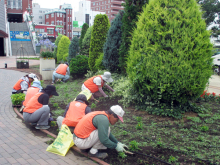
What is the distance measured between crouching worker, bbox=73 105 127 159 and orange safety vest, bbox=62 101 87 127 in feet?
1.84

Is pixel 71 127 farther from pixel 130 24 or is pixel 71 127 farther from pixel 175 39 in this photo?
pixel 130 24

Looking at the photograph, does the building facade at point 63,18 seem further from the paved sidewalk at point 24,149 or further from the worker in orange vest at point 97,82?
the paved sidewalk at point 24,149

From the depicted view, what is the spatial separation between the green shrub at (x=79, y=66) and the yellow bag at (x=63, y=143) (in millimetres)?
7658

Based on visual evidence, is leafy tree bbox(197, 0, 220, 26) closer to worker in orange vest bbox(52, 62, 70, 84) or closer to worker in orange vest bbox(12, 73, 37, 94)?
worker in orange vest bbox(52, 62, 70, 84)

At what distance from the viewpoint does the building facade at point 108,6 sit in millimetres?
99188

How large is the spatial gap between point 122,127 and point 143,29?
286 cm

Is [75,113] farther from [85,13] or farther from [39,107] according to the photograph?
[85,13]

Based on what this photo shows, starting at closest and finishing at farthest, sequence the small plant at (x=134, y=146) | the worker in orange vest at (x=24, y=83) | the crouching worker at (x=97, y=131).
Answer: the crouching worker at (x=97, y=131) < the small plant at (x=134, y=146) < the worker in orange vest at (x=24, y=83)

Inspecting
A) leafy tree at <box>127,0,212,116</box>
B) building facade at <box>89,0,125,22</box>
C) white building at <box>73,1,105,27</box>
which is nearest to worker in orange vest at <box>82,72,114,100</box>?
leafy tree at <box>127,0,212,116</box>

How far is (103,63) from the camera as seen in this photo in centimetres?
1007

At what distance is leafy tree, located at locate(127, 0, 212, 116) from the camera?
531 cm

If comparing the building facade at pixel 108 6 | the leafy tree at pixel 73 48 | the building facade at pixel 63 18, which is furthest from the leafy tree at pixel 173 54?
the building facade at pixel 108 6

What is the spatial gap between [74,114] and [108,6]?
104550 millimetres

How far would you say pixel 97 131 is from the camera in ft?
12.0
